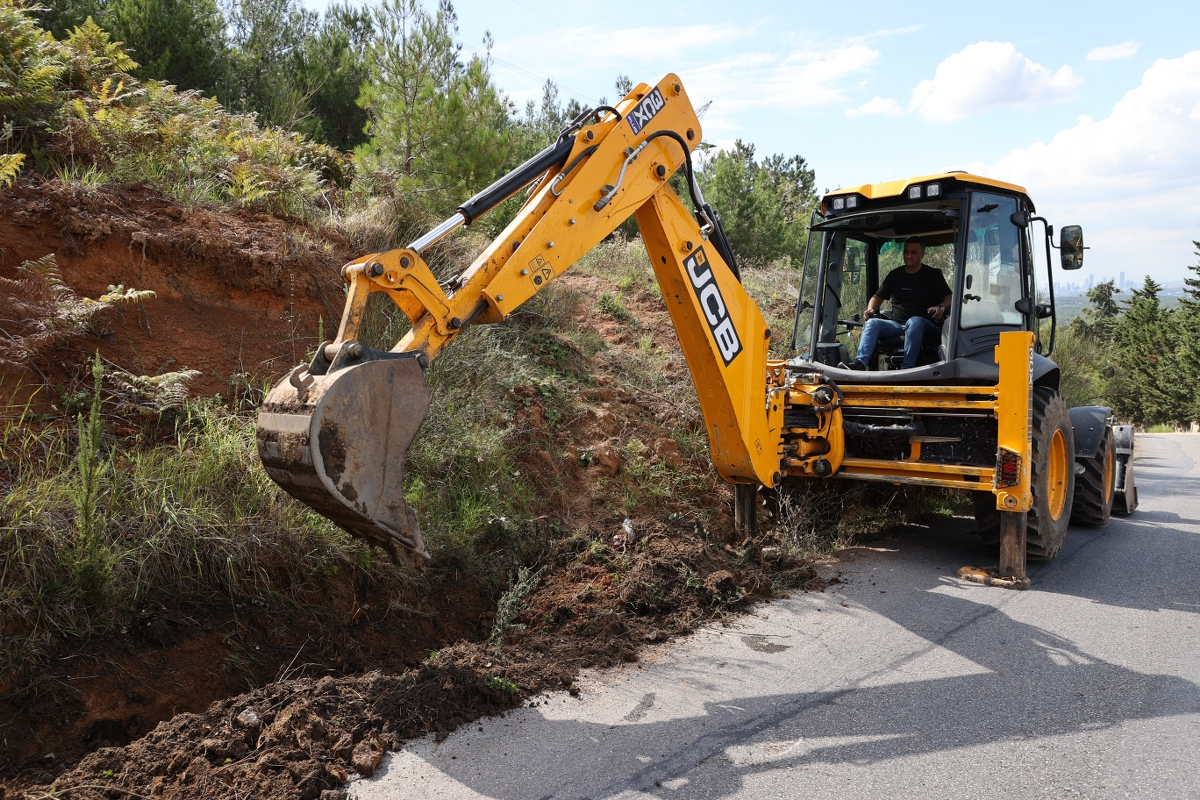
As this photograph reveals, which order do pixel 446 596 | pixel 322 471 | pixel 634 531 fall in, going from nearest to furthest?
pixel 322 471, pixel 446 596, pixel 634 531

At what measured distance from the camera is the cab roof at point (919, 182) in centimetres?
655

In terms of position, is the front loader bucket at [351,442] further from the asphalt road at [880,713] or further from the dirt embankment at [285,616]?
the asphalt road at [880,713]

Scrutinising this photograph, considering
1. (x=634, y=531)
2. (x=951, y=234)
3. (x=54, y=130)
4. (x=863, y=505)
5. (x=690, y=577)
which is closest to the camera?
(x=690, y=577)

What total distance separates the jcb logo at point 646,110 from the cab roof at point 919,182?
262 centimetres

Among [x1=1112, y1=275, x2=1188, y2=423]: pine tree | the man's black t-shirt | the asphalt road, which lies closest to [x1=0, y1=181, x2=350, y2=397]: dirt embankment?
the asphalt road

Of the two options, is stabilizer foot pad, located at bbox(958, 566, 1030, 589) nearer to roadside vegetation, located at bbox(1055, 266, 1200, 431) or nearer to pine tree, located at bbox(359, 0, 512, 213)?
pine tree, located at bbox(359, 0, 512, 213)

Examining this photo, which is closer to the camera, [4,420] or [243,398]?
[4,420]

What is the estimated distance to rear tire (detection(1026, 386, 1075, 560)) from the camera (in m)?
6.33

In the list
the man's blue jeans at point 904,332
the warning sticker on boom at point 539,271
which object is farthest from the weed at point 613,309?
the warning sticker on boom at point 539,271

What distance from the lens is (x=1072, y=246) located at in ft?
22.6

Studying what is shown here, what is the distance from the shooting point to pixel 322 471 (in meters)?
3.20

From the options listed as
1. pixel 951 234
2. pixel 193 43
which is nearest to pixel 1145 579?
pixel 951 234

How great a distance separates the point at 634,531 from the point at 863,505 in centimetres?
293

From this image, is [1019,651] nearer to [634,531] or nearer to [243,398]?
[634,531]
